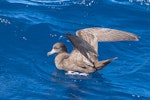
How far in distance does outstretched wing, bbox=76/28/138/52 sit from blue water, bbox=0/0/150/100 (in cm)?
77

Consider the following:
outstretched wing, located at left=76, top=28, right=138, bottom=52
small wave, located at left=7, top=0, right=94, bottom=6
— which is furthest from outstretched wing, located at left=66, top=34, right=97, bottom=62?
small wave, located at left=7, top=0, right=94, bottom=6

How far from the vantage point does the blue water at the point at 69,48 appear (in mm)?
11766

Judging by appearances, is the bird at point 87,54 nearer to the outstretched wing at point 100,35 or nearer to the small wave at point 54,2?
the outstretched wing at point 100,35

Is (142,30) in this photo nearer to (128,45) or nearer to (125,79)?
(128,45)

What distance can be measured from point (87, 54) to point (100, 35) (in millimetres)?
772

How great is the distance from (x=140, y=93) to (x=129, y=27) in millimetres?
5088

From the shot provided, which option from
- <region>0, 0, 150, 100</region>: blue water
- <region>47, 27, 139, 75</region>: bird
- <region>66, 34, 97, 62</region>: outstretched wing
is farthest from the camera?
<region>47, 27, 139, 75</region>: bird

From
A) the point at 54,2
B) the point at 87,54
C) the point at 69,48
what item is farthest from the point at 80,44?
the point at 54,2

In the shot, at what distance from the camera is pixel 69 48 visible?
48.2 feet

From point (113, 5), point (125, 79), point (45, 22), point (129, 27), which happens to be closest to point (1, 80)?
point (125, 79)

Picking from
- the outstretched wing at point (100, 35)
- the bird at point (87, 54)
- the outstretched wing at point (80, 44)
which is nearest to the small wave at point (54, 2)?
the bird at point (87, 54)

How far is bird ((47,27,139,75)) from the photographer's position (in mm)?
12469

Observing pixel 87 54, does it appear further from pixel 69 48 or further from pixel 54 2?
pixel 54 2

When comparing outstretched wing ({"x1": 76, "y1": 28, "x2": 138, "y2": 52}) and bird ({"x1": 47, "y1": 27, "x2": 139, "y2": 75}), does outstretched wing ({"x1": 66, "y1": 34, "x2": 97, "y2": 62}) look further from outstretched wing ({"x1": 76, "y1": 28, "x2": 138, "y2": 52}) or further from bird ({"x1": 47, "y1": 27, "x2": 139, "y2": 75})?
outstretched wing ({"x1": 76, "y1": 28, "x2": 138, "y2": 52})
